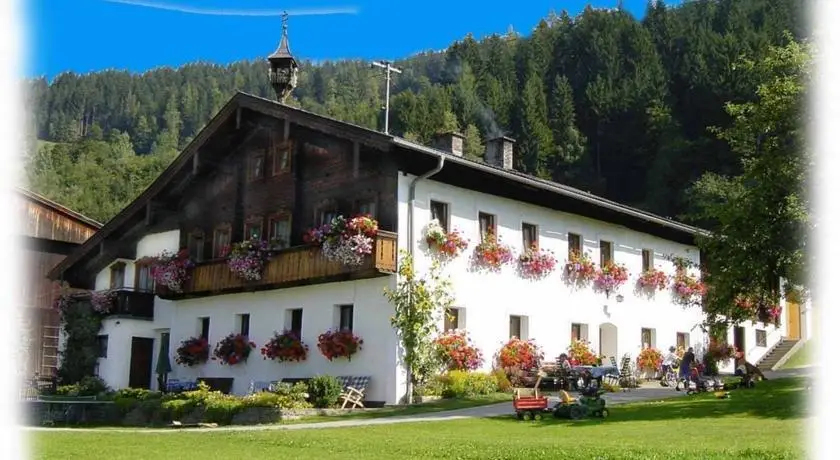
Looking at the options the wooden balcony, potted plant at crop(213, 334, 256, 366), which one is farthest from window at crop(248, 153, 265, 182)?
potted plant at crop(213, 334, 256, 366)

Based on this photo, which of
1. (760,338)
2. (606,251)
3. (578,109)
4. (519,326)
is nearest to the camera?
(519,326)

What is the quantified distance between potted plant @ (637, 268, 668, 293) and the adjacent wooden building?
21.3 metres

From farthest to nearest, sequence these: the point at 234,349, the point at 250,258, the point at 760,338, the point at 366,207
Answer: the point at 760,338 < the point at 234,349 < the point at 250,258 < the point at 366,207

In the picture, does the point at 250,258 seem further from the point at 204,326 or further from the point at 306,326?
the point at 204,326

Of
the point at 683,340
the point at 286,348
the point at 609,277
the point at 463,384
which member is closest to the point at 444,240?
the point at 463,384

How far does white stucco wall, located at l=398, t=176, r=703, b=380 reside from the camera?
23.8 metres

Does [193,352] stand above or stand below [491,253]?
below

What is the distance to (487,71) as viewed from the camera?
93.7 m

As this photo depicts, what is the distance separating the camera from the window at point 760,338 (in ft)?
116

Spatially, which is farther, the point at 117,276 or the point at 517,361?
the point at 117,276

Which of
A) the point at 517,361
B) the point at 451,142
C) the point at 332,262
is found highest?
the point at 451,142

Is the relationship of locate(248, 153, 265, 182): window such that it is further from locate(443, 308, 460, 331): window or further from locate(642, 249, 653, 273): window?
locate(642, 249, 653, 273): window

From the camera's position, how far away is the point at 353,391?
70.5 ft

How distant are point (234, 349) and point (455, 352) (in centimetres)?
722
